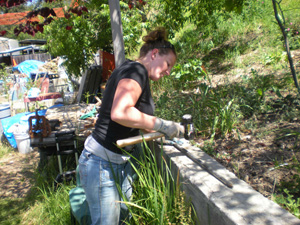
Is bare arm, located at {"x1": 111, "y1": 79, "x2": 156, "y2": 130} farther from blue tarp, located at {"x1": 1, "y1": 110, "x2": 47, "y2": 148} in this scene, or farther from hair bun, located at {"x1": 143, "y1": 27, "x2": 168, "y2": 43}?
blue tarp, located at {"x1": 1, "y1": 110, "x2": 47, "y2": 148}

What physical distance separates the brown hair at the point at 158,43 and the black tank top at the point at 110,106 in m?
0.25

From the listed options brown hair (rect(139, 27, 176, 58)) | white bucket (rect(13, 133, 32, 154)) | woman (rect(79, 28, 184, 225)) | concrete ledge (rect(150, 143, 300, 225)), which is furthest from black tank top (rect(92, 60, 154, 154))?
white bucket (rect(13, 133, 32, 154))

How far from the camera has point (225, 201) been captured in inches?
62.7

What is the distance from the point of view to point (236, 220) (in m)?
1.40

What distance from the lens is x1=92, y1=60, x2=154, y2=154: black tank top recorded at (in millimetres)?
1646

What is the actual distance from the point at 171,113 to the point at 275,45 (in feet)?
10.5

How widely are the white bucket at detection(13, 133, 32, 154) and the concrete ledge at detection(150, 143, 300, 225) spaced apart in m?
4.60

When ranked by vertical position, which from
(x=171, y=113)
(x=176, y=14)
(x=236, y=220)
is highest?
(x=176, y=14)

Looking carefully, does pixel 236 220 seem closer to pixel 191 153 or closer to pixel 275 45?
pixel 191 153

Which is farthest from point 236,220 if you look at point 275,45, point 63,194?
point 275,45

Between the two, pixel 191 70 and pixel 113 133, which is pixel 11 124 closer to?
pixel 191 70

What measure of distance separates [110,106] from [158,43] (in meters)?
0.58

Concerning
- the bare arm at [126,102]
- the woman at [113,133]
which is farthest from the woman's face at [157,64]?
the bare arm at [126,102]

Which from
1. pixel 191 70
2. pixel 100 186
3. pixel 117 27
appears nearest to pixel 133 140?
pixel 100 186
